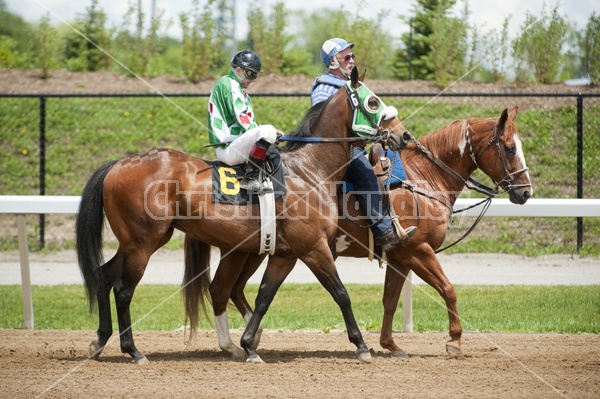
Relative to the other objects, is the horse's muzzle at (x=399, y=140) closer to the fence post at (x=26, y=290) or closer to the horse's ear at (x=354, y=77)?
the horse's ear at (x=354, y=77)

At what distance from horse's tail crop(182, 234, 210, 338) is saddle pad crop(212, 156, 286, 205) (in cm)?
89

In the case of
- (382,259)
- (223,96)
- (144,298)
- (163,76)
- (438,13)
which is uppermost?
(438,13)

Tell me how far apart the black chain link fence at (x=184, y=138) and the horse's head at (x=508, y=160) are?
619cm

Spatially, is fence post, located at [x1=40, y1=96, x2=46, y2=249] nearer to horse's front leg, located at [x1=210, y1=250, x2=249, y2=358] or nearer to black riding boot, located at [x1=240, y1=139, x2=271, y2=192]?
horse's front leg, located at [x1=210, y1=250, x2=249, y2=358]

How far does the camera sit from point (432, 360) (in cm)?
736

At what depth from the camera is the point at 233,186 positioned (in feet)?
23.3

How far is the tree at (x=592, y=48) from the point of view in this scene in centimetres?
1569

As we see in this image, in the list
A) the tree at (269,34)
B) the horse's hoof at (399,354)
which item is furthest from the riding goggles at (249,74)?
the tree at (269,34)

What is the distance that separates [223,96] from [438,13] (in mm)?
11191

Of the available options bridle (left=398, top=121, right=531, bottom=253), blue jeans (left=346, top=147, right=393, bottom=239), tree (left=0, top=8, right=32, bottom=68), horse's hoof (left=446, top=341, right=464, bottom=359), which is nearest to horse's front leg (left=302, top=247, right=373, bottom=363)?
blue jeans (left=346, top=147, right=393, bottom=239)

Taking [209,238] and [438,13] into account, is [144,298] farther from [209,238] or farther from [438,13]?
[438,13]

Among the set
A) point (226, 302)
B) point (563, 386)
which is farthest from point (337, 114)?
point (563, 386)

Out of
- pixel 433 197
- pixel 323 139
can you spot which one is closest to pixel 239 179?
pixel 323 139

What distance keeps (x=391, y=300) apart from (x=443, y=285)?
2.07 feet
